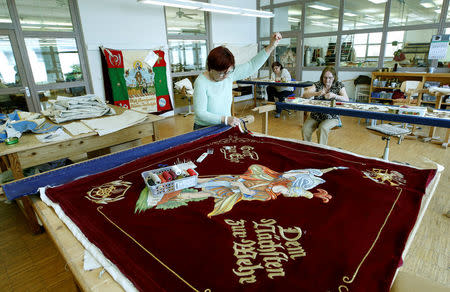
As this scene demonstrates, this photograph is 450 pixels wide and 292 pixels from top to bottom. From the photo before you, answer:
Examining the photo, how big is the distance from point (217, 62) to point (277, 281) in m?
1.54

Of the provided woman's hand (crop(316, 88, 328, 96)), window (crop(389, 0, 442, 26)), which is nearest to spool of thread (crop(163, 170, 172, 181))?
woman's hand (crop(316, 88, 328, 96))

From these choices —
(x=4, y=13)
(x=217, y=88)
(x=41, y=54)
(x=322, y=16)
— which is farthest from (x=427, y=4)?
(x=4, y=13)

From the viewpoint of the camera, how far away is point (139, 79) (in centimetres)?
574

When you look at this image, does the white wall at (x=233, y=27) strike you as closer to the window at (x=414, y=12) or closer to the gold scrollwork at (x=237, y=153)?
the window at (x=414, y=12)

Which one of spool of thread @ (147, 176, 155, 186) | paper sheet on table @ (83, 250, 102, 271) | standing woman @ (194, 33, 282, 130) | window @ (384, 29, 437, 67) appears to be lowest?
paper sheet on table @ (83, 250, 102, 271)

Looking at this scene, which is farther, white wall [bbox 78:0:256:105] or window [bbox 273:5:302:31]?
window [bbox 273:5:302:31]

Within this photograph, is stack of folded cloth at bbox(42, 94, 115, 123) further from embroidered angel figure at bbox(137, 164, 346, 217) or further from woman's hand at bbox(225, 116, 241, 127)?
embroidered angel figure at bbox(137, 164, 346, 217)

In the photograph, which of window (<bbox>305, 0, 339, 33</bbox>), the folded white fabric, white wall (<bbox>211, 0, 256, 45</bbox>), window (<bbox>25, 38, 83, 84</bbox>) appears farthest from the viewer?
white wall (<bbox>211, 0, 256, 45</bbox>)

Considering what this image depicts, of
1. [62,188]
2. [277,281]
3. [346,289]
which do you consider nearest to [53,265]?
[62,188]

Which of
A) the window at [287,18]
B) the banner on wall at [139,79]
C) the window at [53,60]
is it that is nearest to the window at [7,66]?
the window at [53,60]

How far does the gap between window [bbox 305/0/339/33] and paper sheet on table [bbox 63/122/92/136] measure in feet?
22.6

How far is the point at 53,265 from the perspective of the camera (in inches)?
70.9

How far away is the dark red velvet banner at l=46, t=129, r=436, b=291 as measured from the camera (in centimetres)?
76

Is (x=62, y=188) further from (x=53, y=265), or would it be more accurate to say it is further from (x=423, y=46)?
(x=423, y=46)
